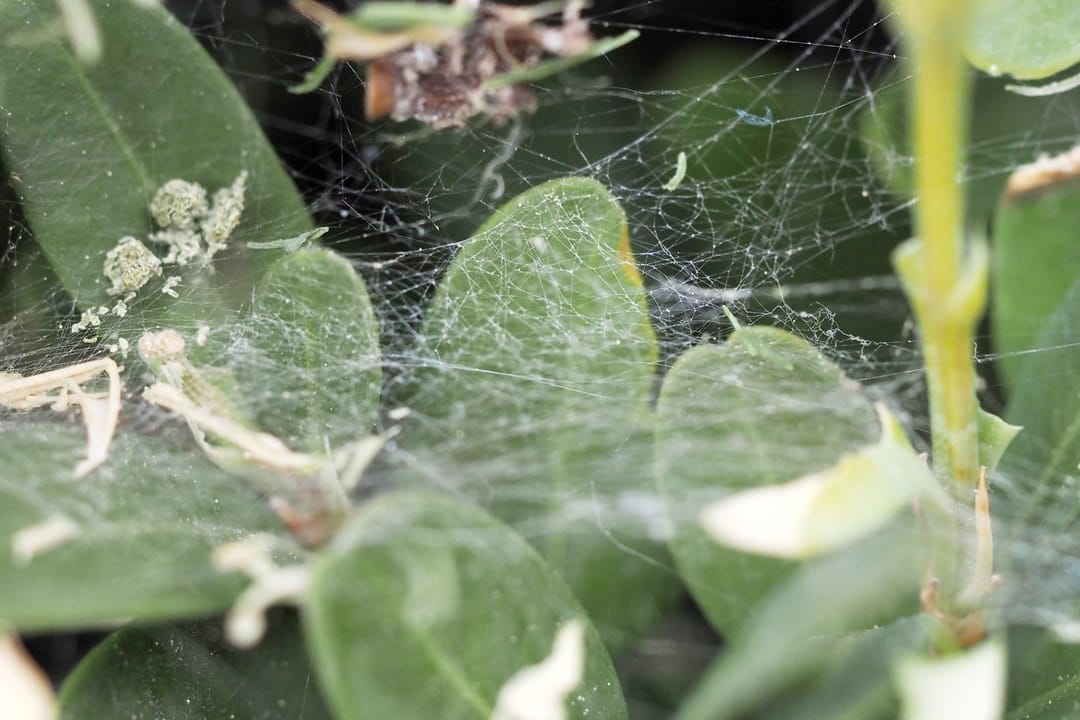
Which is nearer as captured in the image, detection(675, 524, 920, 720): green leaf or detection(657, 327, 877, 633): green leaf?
detection(675, 524, 920, 720): green leaf

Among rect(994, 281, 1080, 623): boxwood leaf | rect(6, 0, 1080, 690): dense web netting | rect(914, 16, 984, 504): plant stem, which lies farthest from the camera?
rect(6, 0, 1080, 690): dense web netting

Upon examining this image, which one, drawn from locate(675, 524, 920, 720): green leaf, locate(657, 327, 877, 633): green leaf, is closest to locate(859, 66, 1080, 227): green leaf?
locate(657, 327, 877, 633): green leaf

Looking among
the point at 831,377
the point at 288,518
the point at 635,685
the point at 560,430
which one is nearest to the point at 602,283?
the point at 560,430

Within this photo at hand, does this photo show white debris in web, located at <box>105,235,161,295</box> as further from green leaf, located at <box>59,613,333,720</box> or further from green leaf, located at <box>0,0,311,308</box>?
green leaf, located at <box>59,613,333,720</box>

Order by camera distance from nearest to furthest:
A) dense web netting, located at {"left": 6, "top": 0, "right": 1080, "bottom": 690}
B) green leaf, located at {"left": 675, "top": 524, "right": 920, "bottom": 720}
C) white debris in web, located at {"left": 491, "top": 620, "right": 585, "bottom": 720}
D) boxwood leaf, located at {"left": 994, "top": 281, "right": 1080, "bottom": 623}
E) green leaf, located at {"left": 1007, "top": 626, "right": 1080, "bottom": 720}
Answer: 1. green leaf, located at {"left": 675, "top": 524, "right": 920, "bottom": 720}
2. white debris in web, located at {"left": 491, "top": 620, "right": 585, "bottom": 720}
3. green leaf, located at {"left": 1007, "top": 626, "right": 1080, "bottom": 720}
4. boxwood leaf, located at {"left": 994, "top": 281, "right": 1080, "bottom": 623}
5. dense web netting, located at {"left": 6, "top": 0, "right": 1080, "bottom": 690}

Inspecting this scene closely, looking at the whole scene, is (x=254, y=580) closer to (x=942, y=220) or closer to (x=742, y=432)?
(x=742, y=432)

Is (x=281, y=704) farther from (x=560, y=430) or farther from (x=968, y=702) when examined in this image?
(x=968, y=702)
